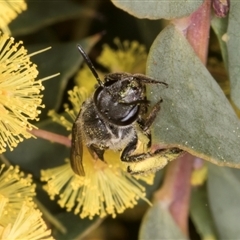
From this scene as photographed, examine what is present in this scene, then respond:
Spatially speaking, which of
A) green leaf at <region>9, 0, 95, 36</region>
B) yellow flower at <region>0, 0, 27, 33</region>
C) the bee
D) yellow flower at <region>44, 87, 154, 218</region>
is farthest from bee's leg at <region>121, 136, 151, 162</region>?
green leaf at <region>9, 0, 95, 36</region>

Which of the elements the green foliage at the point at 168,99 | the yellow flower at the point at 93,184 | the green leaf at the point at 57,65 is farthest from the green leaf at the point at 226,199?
the green leaf at the point at 57,65

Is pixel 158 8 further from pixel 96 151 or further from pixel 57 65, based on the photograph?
pixel 57 65

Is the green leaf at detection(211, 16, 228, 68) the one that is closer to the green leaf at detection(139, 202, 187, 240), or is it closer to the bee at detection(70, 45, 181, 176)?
the bee at detection(70, 45, 181, 176)

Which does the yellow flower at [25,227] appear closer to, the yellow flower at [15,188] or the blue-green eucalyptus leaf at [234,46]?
the yellow flower at [15,188]

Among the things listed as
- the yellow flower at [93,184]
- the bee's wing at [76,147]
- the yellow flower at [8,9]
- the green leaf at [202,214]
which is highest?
the yellow flower at [8,9]

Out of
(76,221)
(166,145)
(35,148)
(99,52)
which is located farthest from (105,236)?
(166,145)

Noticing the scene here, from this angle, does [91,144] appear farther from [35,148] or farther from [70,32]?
[70,32]
